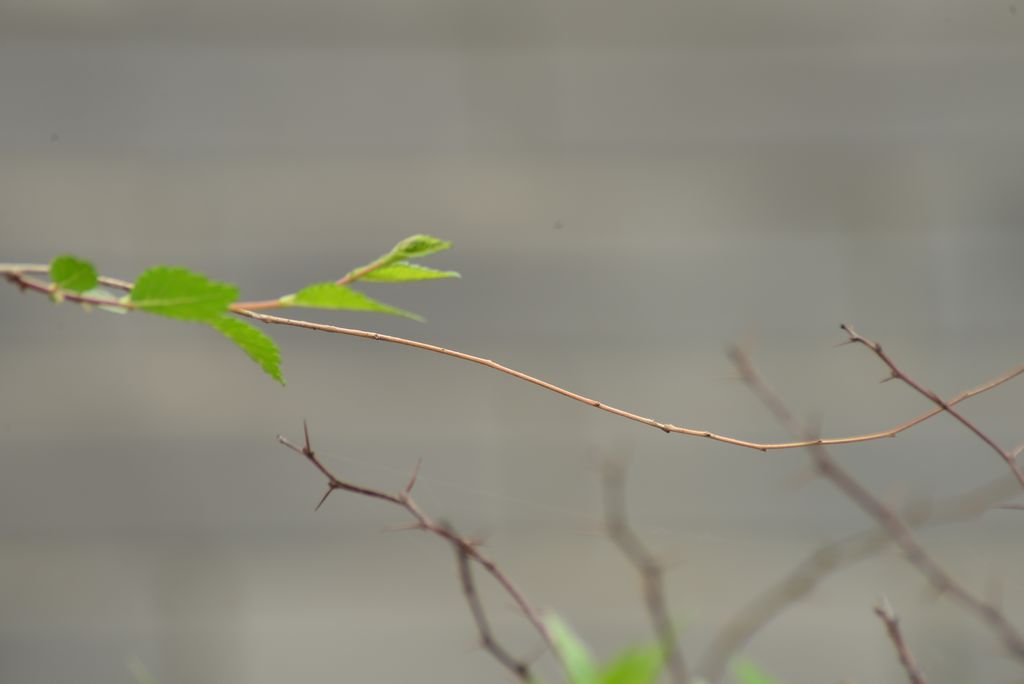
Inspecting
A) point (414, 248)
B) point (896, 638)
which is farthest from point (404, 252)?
point (896, 638)

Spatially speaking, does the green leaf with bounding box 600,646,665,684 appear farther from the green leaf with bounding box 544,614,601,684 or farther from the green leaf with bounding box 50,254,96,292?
the green leaf with bounding box 50,254,96,292

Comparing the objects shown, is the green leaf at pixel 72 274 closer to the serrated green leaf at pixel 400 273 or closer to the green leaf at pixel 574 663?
the serrated green leaf at pixel 400 273

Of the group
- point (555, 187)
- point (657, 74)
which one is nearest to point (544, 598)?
point (555, 187)

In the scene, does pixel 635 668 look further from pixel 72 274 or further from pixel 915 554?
pixel 72 274

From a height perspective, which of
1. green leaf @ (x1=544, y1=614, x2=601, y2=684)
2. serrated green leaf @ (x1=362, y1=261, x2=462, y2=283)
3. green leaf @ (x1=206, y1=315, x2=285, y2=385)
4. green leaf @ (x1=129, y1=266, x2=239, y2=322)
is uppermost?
serrated green leaf @ (x1=362, y1=261, x2=462, y2=283)

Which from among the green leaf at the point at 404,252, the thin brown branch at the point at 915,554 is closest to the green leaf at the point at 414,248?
the green leaf at the point at 404,252

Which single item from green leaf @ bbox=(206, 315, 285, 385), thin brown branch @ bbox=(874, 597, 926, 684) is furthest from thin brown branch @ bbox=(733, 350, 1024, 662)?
green leaf @ bbox=(206, 315, 285, 385)
